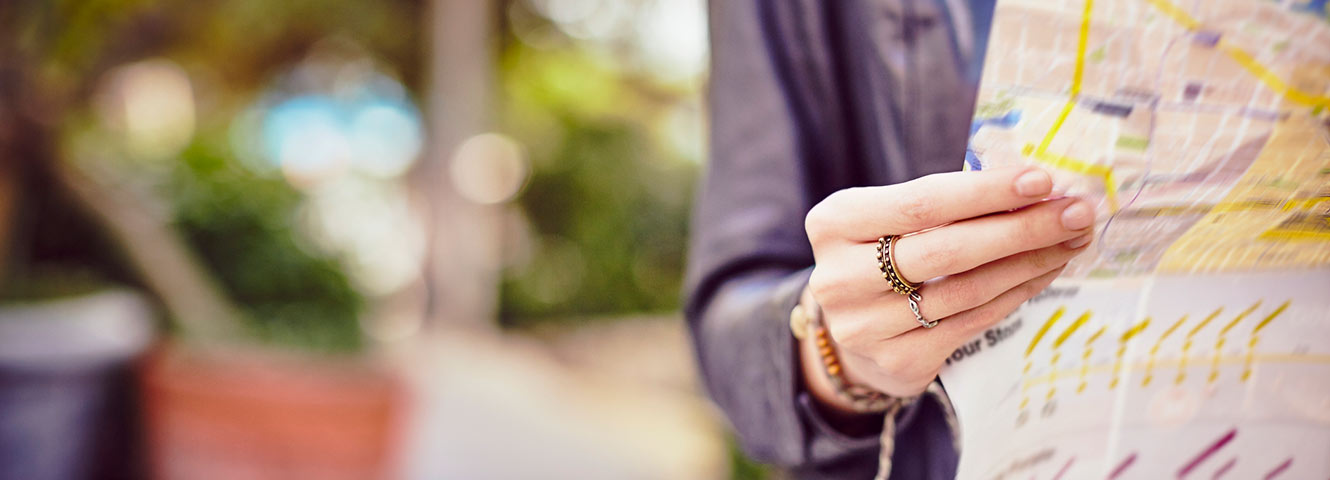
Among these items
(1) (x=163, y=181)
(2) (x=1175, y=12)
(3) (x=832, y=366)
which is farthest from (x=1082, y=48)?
(1) (x=163, y=181)

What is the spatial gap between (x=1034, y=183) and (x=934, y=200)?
50mm

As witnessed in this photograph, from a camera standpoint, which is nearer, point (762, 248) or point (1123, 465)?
point (1123, 465)

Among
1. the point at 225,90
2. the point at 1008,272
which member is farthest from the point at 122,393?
the point at 225,90

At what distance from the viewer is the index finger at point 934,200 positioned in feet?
1.35

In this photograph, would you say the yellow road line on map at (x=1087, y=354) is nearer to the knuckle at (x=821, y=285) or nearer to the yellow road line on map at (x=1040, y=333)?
the yellow road line on map at (x=1040, y=333)

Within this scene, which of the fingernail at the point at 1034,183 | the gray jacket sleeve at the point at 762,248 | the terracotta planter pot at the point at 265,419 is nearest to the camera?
the fingernail at the point at 1034,183

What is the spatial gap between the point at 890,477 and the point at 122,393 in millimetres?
3212

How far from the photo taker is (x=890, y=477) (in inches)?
28.6

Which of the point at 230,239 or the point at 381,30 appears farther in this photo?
the point at 381,30

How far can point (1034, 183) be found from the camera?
0.40 m

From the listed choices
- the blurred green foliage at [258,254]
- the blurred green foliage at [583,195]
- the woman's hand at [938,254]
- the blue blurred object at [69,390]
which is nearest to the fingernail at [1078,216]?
the woman's hand at [938,254]

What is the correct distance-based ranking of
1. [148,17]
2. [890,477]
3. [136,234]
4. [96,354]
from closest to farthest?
[890,477] < [96,354] < [148,17] < [136,234]

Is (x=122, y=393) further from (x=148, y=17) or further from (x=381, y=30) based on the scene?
(x=381, y=30)

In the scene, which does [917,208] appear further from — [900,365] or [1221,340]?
[1221,340]
